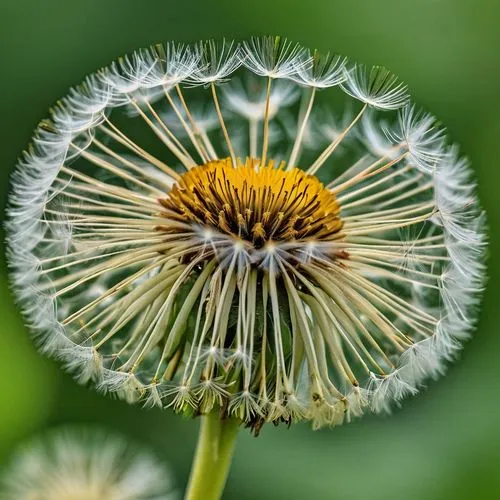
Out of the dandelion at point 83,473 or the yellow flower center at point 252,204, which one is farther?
the yellow flower center at point 252,204

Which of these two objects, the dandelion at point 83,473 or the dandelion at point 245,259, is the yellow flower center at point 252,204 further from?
the dandelion at point 83,473

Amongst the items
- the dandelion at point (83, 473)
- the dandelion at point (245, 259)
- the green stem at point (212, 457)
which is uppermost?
the dandelion at point (245, 259)

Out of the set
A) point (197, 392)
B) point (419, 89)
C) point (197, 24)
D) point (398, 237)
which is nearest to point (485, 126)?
point (419, 89)

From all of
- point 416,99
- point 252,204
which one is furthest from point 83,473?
point 416,99

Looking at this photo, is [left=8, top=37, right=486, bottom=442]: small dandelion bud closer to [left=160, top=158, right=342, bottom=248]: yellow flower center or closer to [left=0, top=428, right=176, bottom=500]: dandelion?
[left=160, top=158, right=342, bottom=248]: yellow flower center

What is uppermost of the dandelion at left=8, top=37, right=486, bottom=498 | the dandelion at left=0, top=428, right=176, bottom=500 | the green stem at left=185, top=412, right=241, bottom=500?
the dandelion at left=8, top=37, right=486, bottom=498

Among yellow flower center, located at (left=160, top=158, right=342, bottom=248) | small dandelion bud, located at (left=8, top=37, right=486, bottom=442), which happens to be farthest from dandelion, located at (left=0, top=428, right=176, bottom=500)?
yellow flower center, located at (left=160, top=158, right=342, bottom=248)

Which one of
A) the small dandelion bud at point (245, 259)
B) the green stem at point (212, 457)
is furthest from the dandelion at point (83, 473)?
the small dandelion bud at point (245, 259)
